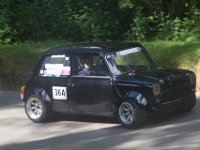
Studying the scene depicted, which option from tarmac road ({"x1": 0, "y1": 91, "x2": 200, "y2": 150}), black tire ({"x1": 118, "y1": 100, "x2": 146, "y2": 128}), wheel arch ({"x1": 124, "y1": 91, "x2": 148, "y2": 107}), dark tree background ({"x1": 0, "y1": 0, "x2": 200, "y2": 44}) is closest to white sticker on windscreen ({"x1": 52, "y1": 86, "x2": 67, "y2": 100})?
tarmac road ({"x1": 0, "y1": 91, "x2": 200, "y2": 150})

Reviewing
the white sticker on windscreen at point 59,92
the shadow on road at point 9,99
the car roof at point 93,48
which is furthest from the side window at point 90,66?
the shadow on road at point 9,99

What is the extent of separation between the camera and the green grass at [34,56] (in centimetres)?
1372

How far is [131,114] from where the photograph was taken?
34.1ft

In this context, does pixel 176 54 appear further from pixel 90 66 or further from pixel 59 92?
pixel 59 92

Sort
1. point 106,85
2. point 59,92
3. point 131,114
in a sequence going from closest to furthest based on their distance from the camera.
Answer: point 131,114, point 106,85, point 59,92

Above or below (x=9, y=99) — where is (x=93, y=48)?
above

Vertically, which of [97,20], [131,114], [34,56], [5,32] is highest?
[97,20]

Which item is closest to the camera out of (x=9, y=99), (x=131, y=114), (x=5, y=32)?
(x=131, y=114)

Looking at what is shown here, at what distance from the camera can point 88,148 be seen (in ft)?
30.9

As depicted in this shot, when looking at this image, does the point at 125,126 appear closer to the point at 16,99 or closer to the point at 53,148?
the point at 53,148

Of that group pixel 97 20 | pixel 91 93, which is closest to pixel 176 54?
pixel 91 93

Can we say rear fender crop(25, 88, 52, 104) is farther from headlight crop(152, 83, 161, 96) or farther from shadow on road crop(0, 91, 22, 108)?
shadow on road crop(0, 91, 22, 108)

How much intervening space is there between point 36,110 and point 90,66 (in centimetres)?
150

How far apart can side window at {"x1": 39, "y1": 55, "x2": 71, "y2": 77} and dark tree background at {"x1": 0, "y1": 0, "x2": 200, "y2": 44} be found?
5287mm
